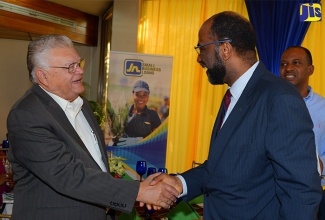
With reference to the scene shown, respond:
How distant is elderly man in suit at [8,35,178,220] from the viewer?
1.96 metres

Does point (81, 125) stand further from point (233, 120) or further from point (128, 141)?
point (128, 141)

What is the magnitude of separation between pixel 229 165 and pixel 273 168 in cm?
19

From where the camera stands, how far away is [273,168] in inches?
70.4

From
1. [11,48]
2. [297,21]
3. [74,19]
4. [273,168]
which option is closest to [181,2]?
[297,21]

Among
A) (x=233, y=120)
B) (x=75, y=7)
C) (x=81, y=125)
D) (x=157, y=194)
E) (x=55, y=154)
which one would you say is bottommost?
(x=157, y=194)

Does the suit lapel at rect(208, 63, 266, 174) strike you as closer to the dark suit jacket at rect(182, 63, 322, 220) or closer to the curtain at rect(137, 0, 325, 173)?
the dark suit jacket at rect(182, 63, 322, 220)

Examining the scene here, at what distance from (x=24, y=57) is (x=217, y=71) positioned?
22.4 feet

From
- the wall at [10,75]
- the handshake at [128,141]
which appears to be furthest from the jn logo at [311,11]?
the wall at [10,75]

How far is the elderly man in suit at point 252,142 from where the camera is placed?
1.67m

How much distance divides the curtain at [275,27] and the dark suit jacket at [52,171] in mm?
4608

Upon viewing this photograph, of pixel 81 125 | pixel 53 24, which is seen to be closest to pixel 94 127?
pixel 81 125

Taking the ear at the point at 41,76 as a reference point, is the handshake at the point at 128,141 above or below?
below

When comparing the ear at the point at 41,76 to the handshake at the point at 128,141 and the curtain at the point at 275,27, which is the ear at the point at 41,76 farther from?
the curtain at the point at 275,27

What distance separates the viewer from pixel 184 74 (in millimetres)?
6879
